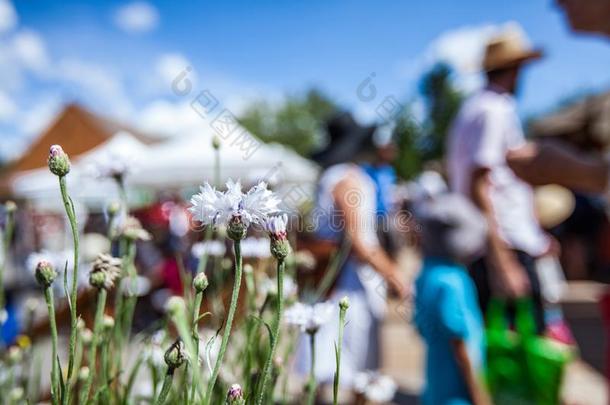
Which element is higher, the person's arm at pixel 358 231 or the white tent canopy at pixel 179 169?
the white tent canopy at pixel 179 169

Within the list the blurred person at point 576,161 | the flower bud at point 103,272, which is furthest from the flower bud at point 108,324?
the blurred person at point 576,161

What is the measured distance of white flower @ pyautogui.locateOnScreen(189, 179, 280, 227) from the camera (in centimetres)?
54

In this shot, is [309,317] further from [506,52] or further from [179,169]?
[179,169]

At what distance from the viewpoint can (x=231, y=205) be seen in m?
0.54

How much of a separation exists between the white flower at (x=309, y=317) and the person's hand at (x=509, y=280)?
147 cm

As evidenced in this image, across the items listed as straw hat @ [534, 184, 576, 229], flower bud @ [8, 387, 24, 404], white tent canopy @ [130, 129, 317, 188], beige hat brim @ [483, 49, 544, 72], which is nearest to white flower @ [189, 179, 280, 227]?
flower bud @ [8, 387, 24, 404]

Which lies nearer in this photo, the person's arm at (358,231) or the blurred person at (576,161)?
the blurred person at (576,161)

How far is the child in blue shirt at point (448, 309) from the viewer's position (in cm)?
172

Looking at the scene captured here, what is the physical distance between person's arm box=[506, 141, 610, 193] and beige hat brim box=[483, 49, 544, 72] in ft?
3.00

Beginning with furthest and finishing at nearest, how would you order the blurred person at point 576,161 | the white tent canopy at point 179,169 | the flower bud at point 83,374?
1. the white tent canopy at point 179,169
2. the blurred person at point 576,161
3. the flower bud at point 83,374

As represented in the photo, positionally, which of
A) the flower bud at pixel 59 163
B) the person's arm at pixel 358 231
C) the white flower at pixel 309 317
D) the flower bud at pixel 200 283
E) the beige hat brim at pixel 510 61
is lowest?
the white flower at pixel 309 317

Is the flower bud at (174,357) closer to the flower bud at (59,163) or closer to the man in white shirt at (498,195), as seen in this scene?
the flower bud at (59,163)

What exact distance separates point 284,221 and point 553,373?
1.67 m

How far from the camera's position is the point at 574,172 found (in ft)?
5.26
